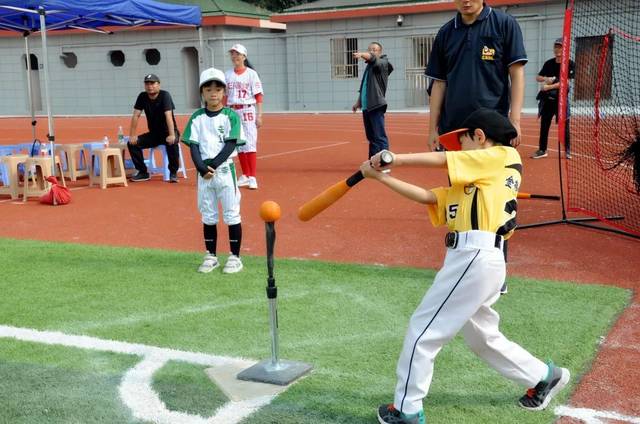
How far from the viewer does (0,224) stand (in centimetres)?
894

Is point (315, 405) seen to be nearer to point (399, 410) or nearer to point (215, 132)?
point (399, 410)

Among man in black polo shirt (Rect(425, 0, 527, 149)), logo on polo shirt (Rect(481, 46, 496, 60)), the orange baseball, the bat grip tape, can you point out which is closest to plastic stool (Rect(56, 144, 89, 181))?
man in black polo shirt (Rect(425, 0, 527, 149))

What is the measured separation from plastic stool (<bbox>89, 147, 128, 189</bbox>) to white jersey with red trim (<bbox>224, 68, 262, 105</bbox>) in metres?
2.54

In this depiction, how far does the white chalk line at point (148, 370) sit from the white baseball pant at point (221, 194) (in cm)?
202

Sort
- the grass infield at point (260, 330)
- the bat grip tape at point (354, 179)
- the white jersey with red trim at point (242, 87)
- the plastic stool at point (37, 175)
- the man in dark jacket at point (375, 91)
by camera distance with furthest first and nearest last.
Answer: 1. the man in dark jacket at point (375, 91)
2. the plastic stool at point (37, 175)
3. the white jersey with red trim at point (242, 87)
4. the grass infield at point (260, 330)
5. the bat grip tape at point (354, 179)

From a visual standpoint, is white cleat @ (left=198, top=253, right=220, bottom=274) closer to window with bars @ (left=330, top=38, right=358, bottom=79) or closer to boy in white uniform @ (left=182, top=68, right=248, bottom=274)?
boy in white uniform @ (left=182, top=68, right=248, bottom=274)

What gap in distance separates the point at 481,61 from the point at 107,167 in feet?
27.4

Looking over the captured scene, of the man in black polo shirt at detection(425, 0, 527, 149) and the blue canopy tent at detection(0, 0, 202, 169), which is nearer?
the man in black polo shirt at detection(425, 0, 527, 149)

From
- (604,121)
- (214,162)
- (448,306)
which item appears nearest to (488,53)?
(448,306)

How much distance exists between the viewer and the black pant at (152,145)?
1210 cm

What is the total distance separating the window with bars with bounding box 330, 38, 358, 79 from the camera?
103ft

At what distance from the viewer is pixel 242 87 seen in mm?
10453

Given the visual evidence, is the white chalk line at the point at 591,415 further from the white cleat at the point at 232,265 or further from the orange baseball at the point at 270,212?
the white cleat at the point at 232,265

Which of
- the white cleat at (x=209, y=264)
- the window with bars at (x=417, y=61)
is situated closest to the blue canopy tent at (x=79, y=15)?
the white cleat at (x=209, y=264)
